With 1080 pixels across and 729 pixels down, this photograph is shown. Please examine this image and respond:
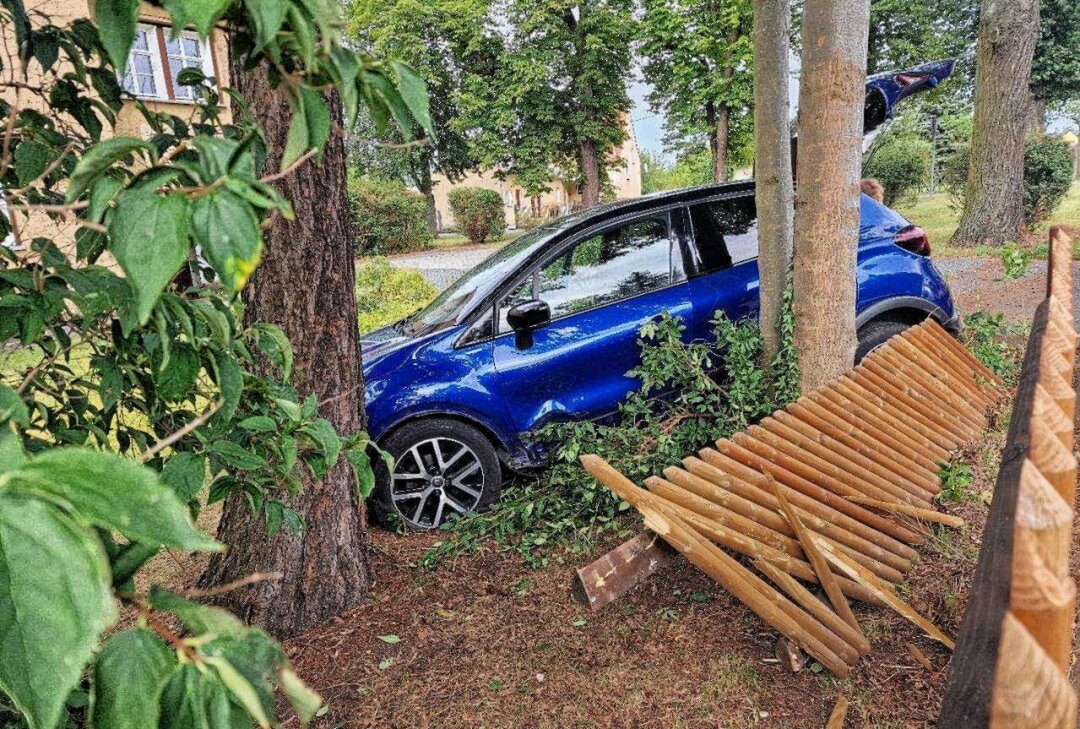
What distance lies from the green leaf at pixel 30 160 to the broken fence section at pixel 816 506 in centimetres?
169

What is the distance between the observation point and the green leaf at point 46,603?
408 millimetres

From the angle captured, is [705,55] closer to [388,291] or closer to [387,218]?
[387,218]

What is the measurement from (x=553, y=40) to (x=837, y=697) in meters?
24.6

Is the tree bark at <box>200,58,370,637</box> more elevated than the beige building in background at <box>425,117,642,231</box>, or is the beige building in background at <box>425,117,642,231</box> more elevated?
the beige building in background at <box>425,117,642,231</box>

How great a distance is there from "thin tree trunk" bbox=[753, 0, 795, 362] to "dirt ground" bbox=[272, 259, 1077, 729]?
1529mm

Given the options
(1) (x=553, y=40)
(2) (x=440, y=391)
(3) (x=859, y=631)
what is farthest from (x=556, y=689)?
(1) (x=553, y=40)

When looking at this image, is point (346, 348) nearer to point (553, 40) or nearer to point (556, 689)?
point (556, 689)

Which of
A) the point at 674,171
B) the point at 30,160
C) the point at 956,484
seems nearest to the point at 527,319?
the point at 956,484

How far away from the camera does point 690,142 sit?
29.2m

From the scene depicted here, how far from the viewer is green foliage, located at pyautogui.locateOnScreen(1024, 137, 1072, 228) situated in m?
13.7

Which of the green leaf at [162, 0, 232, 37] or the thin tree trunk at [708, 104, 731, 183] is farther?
the thin tree trunk at [708, 104, 731, 183]

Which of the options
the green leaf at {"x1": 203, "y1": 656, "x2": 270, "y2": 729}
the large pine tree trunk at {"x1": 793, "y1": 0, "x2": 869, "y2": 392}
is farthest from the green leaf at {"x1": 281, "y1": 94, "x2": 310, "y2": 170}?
the large pine tree trunk at {"x1": 793, "y1": 0, "x2": 869, "y2": 392}

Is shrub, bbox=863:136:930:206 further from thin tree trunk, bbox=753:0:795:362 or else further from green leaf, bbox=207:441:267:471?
green leaf, bbox=207:441:267:471

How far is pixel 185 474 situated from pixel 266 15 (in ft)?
2.72
